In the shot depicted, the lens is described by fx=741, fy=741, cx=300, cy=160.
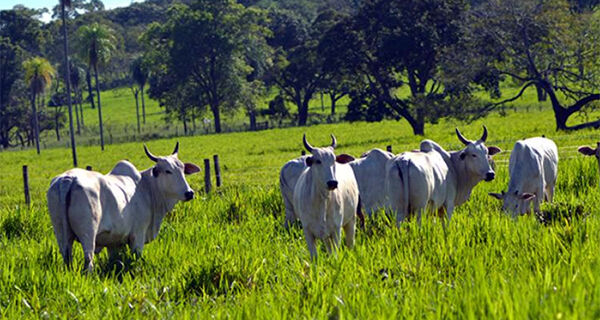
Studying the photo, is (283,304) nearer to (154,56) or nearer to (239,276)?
(239,276)

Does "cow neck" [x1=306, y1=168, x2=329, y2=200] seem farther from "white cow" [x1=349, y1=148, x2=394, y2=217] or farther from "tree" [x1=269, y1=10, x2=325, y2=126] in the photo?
"tree" [x1=269, y1=10, x2=325, y2=126]

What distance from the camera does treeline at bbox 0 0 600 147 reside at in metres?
27.1

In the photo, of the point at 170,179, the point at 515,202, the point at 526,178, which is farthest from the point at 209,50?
the point at 170,179

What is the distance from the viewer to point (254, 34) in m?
55.2

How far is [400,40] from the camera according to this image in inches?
1257

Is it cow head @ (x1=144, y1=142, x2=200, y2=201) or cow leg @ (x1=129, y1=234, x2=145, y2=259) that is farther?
cow head @ (x1=144, y1=142, x2=200, y2=201)

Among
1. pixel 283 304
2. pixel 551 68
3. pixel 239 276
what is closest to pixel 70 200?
pixel 239 276

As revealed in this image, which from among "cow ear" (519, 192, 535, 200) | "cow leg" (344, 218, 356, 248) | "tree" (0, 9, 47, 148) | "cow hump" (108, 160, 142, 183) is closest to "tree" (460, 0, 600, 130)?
"cow ear" (519, 192, 535, 200)

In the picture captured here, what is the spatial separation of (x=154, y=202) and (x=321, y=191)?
1991 mm

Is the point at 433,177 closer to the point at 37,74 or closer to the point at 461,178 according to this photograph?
the point at 461,178

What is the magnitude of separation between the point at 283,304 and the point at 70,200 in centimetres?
288

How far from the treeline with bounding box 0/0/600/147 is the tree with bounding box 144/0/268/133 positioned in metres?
0.08

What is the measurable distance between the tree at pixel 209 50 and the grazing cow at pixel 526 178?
143 feet

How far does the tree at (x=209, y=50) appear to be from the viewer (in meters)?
51.8
